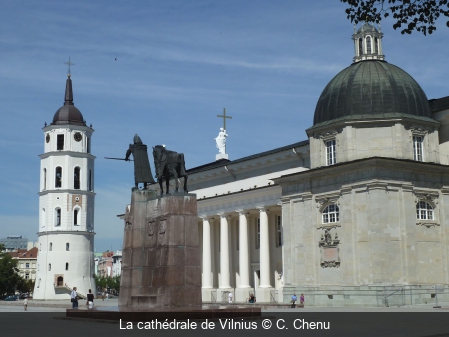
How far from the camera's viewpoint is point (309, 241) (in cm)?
5219

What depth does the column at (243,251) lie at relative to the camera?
62094 mm

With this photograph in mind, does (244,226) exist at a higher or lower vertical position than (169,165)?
lower

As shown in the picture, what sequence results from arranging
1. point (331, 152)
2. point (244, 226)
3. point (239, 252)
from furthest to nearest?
point (239, 252), point (244, 226), point (331, 152)

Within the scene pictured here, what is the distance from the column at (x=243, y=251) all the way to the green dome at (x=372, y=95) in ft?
42.8

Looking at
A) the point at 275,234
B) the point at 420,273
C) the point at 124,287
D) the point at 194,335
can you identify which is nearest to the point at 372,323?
the point at 194,335

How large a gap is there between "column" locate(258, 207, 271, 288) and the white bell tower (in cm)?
4827

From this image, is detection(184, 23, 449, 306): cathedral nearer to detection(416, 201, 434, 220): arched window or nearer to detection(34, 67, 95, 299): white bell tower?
detection(416, 201, 434, 220): arched window

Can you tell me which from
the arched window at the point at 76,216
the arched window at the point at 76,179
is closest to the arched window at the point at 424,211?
the arched window at the point at 76,216

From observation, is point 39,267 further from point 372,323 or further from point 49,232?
point 372,323

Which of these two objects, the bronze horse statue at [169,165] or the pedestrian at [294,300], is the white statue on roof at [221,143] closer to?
the pedestrian at [294,300]

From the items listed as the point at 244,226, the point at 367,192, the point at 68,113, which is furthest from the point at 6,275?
the point at 367,192

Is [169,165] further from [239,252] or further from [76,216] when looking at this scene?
[76,216]

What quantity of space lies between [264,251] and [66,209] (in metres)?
51.0

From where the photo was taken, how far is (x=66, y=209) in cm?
10394
